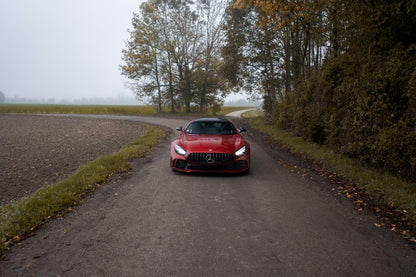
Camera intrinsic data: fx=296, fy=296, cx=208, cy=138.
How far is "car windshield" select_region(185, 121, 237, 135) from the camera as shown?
8555 millimetres

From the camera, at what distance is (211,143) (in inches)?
296

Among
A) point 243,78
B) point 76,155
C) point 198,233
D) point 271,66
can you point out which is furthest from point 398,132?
point 243,78

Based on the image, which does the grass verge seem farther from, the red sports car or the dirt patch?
the red sports car

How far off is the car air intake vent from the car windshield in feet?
4.79

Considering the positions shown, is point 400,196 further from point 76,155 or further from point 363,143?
point 76,155

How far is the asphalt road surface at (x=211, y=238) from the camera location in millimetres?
3213

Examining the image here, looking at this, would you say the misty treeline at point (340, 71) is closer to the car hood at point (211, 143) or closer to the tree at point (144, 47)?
the car hood at point (211, 143)

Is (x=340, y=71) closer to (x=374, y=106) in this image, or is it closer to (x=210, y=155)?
(x=374, y=106)

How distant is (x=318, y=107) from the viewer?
11469 millimetres

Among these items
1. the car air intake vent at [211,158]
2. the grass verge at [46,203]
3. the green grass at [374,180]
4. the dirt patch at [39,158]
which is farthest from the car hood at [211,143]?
the dirt patch at [39,158]

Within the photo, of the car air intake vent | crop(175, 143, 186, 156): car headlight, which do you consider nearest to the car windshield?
crop(175, 143, 186, 156): car headlight

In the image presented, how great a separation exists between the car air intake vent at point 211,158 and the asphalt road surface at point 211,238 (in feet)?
3.09

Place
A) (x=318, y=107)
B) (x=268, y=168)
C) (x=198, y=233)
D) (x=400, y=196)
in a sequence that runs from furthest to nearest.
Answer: (x=318, y=107) → (x=268, y=168) → (x=400, y=196) → (x=198, y=233)

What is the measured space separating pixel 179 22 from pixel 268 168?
3079 centimetres
